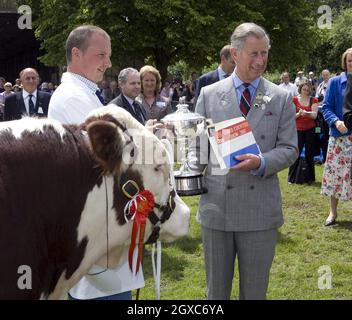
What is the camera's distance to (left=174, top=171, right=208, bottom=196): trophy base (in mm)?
2797

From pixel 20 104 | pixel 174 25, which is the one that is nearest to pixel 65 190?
pixel 20 104

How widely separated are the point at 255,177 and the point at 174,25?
20.7 metres

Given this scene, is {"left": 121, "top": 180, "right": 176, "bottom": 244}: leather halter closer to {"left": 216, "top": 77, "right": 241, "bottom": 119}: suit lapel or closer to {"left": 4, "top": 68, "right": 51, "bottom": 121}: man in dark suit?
{"left": 216, "top": 77, "right": 241, "bottom": 119}: suit lapel

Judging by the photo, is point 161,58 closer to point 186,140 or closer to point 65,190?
point 186,140

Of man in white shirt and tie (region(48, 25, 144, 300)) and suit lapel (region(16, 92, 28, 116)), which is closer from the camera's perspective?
man in white shirt and tie (region(48, 25, 144, 300))

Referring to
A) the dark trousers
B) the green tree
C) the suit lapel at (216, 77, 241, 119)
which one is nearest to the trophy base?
the suit lapel at (216, 77, 241, 119)

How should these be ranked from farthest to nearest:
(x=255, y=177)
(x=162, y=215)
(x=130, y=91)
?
(x=130, y=91), (x=255, y=177), (x=162, y=215)

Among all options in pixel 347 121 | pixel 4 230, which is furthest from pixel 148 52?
pixel 4 230

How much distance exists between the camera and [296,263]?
5.48 m

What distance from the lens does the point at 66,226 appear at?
174cm

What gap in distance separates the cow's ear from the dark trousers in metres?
7.90

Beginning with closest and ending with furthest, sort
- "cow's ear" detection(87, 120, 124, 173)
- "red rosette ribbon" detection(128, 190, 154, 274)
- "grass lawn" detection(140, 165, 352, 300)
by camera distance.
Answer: "cow's ear" detection(87, 120, 124, 173) < "red rosette ribbon" detection(128, 190, 154, 274) < "grass lawn" detection(140, 165, 352, 300)

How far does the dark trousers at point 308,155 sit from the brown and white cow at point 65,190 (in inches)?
306
